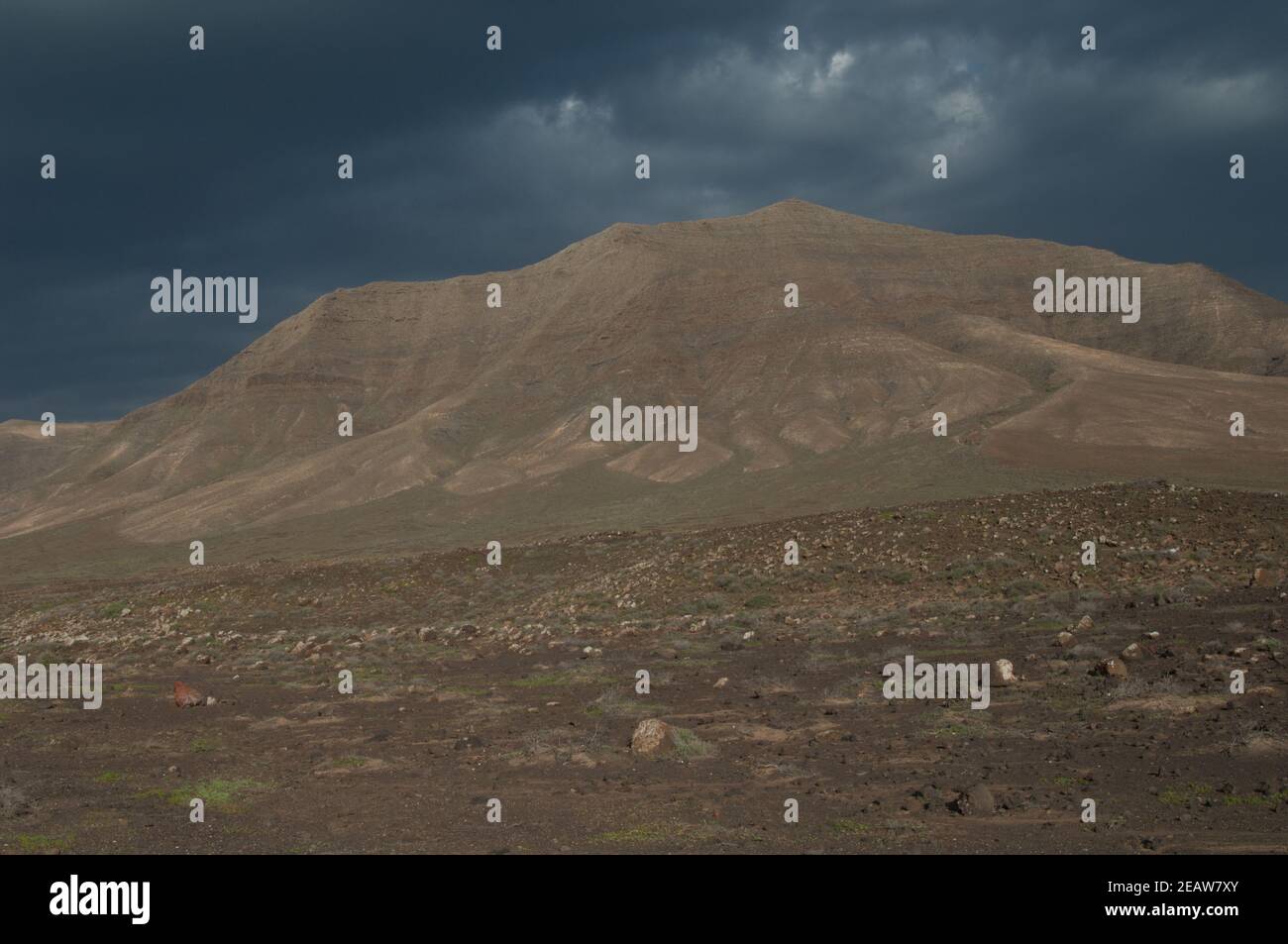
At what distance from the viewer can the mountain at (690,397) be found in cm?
8419

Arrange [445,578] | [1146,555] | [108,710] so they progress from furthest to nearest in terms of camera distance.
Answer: [445,578] < [1146,555] < [108,710]

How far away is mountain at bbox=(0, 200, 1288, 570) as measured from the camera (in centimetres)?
8419

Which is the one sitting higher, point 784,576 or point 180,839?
point 784,576

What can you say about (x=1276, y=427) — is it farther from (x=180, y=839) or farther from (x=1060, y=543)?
(x=180, y=839)

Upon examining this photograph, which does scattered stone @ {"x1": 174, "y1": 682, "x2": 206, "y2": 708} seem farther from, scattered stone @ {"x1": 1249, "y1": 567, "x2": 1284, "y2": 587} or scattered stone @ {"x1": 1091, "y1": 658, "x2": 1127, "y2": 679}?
scattered stone @ {"x1": 1249, "y1": 567, "x2": 1284, "y2": 587}

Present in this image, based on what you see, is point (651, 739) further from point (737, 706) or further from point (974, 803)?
point (974, 803)

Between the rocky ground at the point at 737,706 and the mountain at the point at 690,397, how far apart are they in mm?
38222

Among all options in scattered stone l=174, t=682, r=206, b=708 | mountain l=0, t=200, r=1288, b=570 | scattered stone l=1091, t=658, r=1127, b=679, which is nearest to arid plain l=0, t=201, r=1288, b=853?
scattered stone l=1091, t=658, r=1127, b=679

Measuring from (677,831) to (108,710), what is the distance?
14540 mm

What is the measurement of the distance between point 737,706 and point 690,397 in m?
98.0

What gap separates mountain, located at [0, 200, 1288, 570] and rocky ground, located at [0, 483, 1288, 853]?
38222 millimetres
